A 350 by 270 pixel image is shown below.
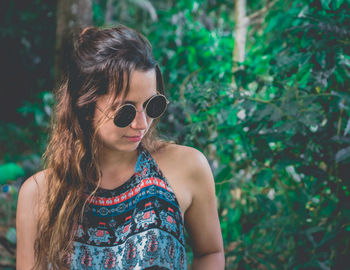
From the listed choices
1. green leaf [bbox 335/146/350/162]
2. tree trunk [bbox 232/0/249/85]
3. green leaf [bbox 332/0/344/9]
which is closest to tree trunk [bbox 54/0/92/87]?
tree trunk [bbox 232/0/249/85]

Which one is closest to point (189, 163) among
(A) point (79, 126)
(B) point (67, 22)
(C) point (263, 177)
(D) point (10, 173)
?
(A) point (79, 126)

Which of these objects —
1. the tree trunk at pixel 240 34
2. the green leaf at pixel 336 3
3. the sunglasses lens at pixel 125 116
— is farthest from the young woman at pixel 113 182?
the tree trunk at pixel 240 34

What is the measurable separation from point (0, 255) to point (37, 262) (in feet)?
5.69

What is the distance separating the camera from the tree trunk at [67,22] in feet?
8.94

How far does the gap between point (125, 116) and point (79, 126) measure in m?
0.28

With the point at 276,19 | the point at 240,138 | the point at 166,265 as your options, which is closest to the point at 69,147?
the point at 166,265

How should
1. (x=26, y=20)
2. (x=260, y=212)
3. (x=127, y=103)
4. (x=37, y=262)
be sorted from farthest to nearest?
(x=26, y=20) < (x=260, y=212) < (x=37, y=262) < (x=127, y=103)

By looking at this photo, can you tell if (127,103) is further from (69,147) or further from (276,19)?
(276,19)

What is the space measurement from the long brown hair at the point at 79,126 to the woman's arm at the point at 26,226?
1.0 inches

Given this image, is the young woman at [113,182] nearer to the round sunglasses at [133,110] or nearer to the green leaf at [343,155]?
the round sunglasses at [133,110]

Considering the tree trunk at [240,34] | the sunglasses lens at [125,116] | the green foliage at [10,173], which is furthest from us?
the green foliage at [10,173]

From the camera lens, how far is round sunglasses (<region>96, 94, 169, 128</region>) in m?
1.24

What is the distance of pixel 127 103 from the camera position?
4.17ft

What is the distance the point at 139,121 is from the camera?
1.30 m
